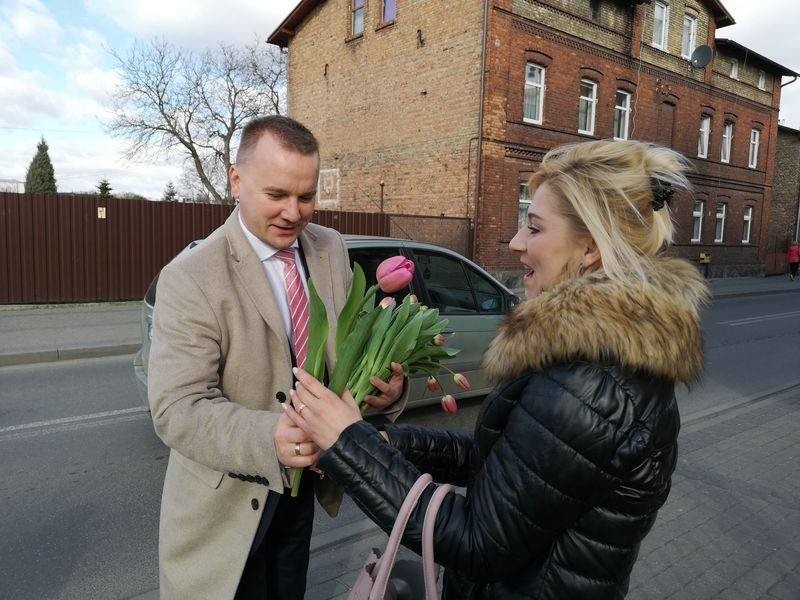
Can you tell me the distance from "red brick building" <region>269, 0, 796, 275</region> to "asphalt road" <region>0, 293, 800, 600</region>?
11.2 metres

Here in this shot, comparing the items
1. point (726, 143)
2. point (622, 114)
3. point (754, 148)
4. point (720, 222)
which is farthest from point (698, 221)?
point (622, 114)

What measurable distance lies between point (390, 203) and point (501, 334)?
19742mm

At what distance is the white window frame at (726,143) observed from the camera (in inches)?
1062

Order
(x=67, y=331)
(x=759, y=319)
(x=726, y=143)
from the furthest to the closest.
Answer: (x=726, y=143), (x=759, y=319), (x=67, y=331)

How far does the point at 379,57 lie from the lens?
2039cm

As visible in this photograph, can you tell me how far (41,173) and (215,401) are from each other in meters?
38.4

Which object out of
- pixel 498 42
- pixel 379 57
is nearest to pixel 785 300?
pixel 498 42

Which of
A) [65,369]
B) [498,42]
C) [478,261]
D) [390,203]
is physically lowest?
[65,369]

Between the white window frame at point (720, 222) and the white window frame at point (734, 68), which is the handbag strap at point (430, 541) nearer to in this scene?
the white window frame at point (720, 222)

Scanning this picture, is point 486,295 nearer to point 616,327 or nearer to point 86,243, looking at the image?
point 616,327

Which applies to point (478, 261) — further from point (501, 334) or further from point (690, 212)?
point (501, 334)

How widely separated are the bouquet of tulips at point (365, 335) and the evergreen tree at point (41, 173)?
37.5 metres

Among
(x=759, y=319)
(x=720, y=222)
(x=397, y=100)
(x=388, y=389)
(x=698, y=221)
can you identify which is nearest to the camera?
(x=388, y=389)

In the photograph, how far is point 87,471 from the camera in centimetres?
457
